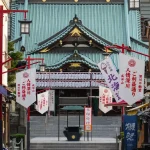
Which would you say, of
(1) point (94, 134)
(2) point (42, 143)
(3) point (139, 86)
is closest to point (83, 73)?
(1) point (94, 134)

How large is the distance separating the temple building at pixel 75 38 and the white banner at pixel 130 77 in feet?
93.4

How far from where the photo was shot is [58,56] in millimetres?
61469

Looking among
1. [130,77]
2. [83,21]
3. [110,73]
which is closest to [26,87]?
[110,73]

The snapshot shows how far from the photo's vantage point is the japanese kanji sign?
29453mm

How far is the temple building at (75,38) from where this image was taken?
191 feet

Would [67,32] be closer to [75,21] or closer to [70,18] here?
[75,21]

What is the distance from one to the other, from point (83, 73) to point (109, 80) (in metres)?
28.0

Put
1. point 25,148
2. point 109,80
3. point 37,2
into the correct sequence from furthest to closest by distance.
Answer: point 37,2
point 25,148
point 109,80

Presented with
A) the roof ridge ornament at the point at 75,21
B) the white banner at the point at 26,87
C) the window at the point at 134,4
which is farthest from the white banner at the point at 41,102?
the roof ridge ornament at the point at 75,21

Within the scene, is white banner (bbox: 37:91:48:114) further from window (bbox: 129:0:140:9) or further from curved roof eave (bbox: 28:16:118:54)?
curved roof eave (bbox: 28:16:118:54)

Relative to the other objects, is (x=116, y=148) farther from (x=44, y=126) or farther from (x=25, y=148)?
(x=44, y=126)

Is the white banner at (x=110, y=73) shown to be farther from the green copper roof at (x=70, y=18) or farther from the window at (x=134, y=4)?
the green copper roof at (x=70, y=18)

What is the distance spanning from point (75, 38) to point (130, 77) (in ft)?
121

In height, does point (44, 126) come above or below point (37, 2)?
below
